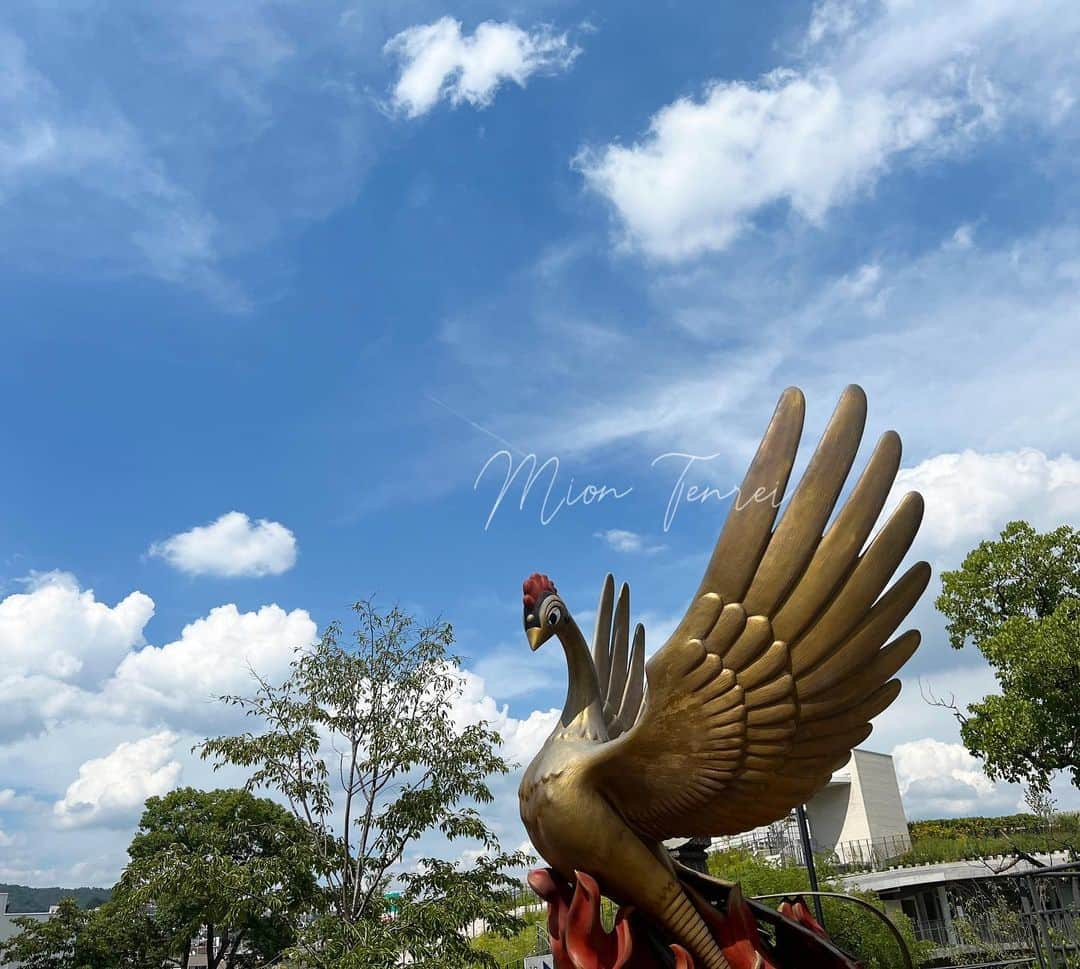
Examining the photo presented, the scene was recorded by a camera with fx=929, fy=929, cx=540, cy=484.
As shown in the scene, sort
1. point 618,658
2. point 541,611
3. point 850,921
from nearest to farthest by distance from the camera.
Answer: point 541,611 → point 618,658 → point 850,921

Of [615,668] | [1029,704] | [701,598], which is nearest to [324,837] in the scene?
[615,668]

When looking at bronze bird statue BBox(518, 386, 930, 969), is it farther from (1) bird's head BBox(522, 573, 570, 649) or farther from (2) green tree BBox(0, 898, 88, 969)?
(2) green tree BBox(0, 898, 88, 969)

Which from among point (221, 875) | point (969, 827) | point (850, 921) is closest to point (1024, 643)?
point (850, 921)

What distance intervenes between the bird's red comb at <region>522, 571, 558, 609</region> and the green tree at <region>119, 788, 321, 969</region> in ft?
28.2

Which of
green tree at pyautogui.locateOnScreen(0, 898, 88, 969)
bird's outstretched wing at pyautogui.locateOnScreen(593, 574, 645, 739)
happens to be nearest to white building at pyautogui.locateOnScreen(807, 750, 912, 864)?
green tree at pyautogui.locateOnScreen(0, 898, 88, 969)

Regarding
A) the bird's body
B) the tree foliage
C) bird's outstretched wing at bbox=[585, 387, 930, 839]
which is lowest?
the tree foliage

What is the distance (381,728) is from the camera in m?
Answer: 12.6

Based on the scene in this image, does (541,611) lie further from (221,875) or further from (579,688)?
(221,875)

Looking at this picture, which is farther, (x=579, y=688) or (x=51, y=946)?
(x=51, y=946)

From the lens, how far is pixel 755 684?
4.78 m

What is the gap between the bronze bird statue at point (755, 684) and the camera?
188 inches

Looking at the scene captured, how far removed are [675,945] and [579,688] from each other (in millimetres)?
1475

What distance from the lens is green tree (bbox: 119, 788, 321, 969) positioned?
40.8 feet

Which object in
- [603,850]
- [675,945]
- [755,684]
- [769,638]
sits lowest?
[675,945]
